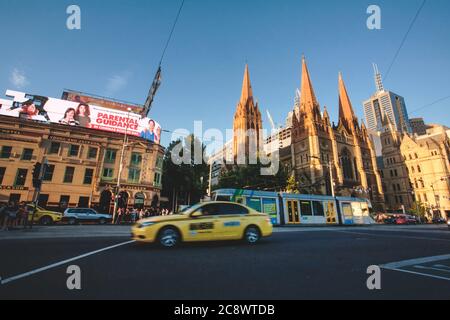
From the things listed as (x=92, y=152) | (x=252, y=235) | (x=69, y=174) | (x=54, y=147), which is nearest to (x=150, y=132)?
(x=92, y=152)

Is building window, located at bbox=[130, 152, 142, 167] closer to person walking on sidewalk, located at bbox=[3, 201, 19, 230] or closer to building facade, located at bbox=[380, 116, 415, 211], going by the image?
person walking on sidewalk, located at bbox=[3, 201, 19, 230]

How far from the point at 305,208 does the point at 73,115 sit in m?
30.2

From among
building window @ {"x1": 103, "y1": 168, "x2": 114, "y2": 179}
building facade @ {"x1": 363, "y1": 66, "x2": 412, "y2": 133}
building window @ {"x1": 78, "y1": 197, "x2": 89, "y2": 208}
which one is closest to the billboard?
building window @ {"x1": 103, "y1": 168, "x2": 114, "y2": 179}

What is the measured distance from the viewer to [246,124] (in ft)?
217

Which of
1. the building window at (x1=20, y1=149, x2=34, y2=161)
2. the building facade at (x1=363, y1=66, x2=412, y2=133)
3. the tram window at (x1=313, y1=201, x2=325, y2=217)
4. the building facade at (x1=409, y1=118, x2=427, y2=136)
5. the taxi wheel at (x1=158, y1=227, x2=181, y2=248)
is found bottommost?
the taxi wheel at (x1=158, y1=227, x2=181, y2=248)

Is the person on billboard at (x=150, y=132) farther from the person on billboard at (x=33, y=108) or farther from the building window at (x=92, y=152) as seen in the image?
the person on billboard at (x=33, y=108)

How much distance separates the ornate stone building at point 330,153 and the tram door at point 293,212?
31033 mm

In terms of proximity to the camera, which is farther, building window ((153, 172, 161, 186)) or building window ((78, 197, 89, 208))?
building window ((153, 172, 161, 186))

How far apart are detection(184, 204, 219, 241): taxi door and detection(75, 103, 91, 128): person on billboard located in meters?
29.0

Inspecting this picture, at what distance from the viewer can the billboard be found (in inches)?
1100

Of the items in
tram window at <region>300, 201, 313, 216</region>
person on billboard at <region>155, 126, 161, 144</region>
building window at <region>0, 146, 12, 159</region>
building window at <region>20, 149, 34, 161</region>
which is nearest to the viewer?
tram window at <region>300, 201, 313, 216</region>

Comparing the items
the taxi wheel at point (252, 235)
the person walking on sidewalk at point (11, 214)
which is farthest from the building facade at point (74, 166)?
the taxi wheel at point (252, 235)
